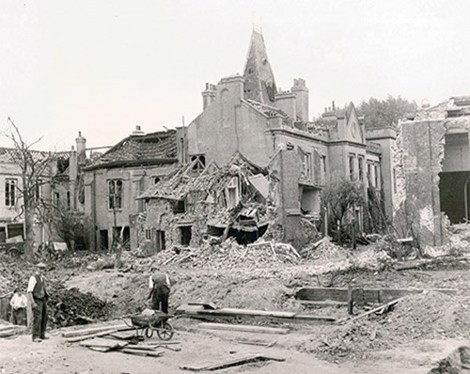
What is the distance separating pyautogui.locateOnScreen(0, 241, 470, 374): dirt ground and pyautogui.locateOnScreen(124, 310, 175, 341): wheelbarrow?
1.27 ft

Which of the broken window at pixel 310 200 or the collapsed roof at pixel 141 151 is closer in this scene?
the broken window at pixel 310 200

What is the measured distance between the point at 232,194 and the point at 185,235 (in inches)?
158

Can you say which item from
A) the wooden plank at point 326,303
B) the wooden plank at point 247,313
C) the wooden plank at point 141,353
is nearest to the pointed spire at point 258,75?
the wooden plank at point 326,303

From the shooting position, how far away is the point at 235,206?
36.5m

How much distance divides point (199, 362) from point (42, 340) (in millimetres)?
4515

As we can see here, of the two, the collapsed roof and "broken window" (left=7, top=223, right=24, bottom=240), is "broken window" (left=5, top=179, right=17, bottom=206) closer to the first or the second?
"broken window" (left=7, top=223, right=24, bottom=240)

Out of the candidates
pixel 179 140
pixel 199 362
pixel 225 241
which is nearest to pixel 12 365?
pixel 199 362

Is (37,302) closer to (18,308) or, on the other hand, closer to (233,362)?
(18,308)

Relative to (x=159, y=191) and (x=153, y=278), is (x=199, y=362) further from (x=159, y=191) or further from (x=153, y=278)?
(x=159, y=191)

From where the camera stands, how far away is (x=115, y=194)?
47625mm

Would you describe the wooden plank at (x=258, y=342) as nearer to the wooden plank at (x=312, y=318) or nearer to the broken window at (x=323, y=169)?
the wooden plank at (x=312, y=318)

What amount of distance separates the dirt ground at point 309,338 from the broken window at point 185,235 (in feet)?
44.6

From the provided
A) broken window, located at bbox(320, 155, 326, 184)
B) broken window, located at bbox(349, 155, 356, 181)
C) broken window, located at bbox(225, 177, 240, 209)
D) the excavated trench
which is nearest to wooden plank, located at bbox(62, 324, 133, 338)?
the excavated trench

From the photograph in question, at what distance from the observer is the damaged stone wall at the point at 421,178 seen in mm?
26906
